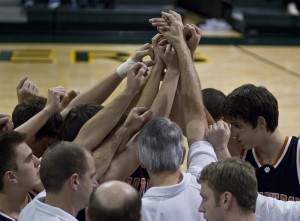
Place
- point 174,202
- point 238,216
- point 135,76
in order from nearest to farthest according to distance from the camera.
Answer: point 238,216, point 174,202, point 135,76

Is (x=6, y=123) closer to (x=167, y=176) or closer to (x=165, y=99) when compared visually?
(x=165, y=99)

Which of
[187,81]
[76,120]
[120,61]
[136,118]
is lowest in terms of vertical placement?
[120,61]

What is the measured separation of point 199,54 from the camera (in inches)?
428

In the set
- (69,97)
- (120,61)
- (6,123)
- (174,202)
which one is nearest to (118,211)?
(174,202)

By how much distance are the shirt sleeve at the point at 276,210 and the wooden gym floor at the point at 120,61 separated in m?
4.07

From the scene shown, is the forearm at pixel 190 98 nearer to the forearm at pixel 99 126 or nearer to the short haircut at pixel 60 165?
the forearm at pixel 99 126

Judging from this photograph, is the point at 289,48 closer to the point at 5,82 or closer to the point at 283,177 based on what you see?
the point at 5,82

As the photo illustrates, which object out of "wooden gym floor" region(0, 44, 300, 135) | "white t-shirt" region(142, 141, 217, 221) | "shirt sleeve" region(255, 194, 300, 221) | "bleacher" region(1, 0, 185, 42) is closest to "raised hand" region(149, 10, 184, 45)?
"white t-shirt" region(142, 141, 217, 221)

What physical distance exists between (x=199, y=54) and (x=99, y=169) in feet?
26.9

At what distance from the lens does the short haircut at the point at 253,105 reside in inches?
120

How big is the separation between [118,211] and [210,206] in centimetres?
47

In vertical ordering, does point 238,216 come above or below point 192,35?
below

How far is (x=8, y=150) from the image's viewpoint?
2766mm

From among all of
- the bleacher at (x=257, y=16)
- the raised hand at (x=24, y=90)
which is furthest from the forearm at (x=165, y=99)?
the bleacher at (x=257, y=16)
